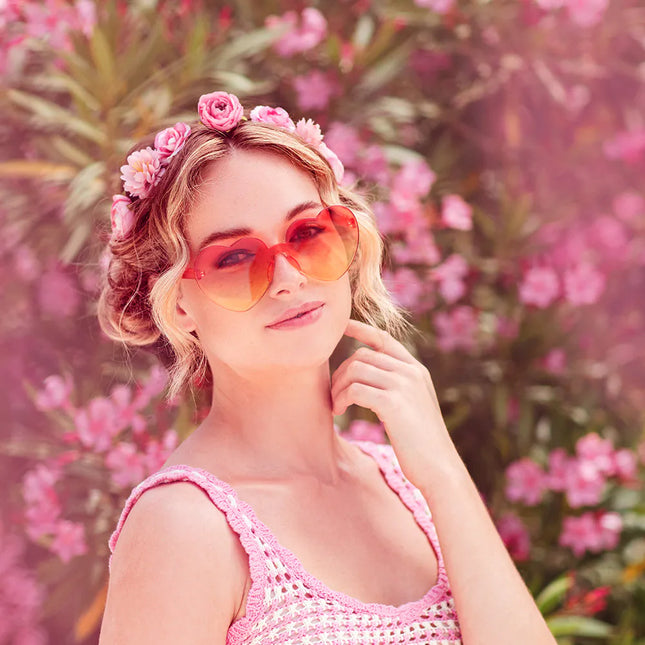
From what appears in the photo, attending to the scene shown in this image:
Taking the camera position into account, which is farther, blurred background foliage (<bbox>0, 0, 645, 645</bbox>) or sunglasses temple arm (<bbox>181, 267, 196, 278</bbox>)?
blurred background foliage (<bbox>0, 0, 645, 645</bbox>)

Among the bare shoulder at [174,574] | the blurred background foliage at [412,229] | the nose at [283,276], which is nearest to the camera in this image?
the bare shoulder at [174,574]

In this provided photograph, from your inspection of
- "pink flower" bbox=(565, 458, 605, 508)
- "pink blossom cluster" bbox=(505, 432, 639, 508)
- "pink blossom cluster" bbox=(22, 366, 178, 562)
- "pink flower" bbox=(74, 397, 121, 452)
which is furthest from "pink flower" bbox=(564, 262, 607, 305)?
"pink flower" bbox=(74, 397, 121, 452)

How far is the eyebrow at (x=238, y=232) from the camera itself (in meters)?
1.39

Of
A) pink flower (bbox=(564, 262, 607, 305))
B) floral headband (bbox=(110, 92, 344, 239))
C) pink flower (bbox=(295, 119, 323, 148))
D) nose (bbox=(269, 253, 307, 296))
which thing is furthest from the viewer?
pink flower (bbox=(564, 262, 607, 305))

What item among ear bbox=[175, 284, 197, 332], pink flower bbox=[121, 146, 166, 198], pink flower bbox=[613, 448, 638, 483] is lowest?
pink flower bbox=[613, 448, 638, 483]

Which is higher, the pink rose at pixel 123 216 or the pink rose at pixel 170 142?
the pink rose at pixel 170 142

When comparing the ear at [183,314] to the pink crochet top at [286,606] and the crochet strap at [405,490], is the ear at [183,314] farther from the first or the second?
the crochet strap at [405,490]

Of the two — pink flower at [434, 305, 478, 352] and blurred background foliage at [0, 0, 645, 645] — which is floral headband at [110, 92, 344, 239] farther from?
pink flower at [434, 305, 478, 352]

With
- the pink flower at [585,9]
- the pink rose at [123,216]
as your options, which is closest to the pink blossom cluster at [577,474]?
the pink flower at [585,9]

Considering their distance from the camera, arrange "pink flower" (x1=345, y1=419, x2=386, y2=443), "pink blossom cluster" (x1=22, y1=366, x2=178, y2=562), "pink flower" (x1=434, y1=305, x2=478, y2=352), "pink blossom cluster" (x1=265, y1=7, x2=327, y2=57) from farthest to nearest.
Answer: "pink flower" (x1=434, y1=305, x2=478, y2=352) → "pink blossom cluster" (x1=265, y1=7, x2=327, y2=57) → "pink flower" (x1=345, y1=419, x2=386, y2=443) → "pink blossom cluster" (x1=22, y1=366, x2=178, y2=562)

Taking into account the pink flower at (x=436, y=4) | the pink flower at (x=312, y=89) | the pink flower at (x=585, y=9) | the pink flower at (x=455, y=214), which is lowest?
the pink flower at (x=455, y=214)

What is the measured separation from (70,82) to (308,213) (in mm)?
1588

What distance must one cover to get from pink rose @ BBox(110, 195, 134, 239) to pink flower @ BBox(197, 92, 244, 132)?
19cm

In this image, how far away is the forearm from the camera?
54.6 inches
